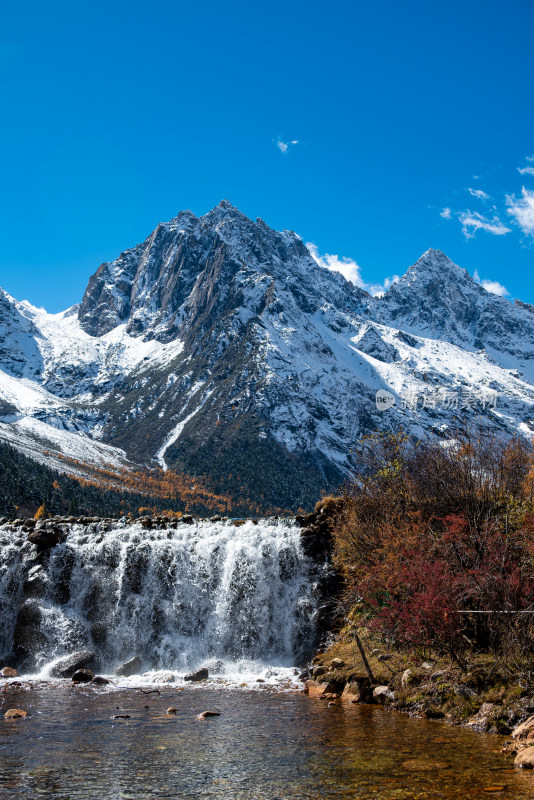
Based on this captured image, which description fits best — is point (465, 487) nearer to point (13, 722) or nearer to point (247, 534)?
point (247, 534)

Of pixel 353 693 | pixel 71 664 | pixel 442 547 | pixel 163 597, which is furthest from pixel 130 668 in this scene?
pixel 442 547

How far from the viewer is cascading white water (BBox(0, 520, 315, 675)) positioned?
4103 cm

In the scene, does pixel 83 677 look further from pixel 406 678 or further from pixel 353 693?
pixel 406 678

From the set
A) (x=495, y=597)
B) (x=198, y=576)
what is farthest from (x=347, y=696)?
(x=198, y=576)

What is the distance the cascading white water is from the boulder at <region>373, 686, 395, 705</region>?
1277 centimetres

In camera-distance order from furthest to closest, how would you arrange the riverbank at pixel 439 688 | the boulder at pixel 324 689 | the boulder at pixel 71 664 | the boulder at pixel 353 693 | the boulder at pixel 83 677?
the boulder at pixel 71 664
the boulder at pixel 83 677
the boulder at pixel 324 689
the boulder at pixel 353 693
the riverbank at pixel 439 688

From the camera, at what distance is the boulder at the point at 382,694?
87.9ft

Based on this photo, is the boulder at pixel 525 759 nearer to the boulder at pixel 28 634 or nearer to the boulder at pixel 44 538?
the boulder at pixel 28 634

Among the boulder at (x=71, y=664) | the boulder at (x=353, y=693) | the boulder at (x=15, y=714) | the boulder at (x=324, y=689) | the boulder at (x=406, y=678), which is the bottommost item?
the boulder at (x=71, y=664)

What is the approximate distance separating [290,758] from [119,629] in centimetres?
2713

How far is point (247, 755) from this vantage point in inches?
750

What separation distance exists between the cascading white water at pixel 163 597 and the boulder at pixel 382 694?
12.8 metres

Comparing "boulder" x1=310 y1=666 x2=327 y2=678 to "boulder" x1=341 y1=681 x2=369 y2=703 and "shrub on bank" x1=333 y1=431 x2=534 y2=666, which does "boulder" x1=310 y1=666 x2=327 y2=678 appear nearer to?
"boulder" x1=341 y1=681 x2=369 y2=703

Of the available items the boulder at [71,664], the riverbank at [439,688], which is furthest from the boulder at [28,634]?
the riverbank at [439,688]
